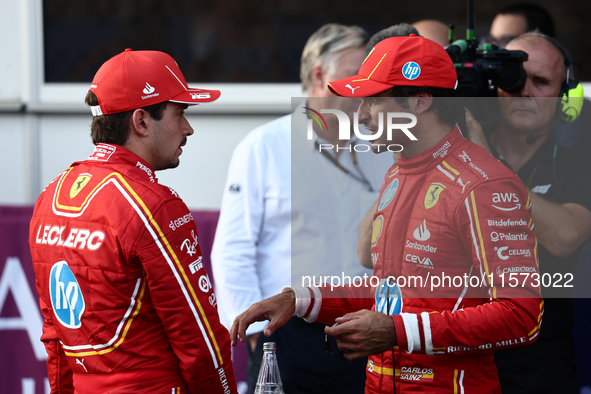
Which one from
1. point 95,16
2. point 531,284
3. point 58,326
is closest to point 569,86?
point 531,284

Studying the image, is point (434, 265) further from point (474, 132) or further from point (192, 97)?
point (192, 97)

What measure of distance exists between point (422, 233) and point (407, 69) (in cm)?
40

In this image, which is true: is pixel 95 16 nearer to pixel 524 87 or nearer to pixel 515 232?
pixel 524 87

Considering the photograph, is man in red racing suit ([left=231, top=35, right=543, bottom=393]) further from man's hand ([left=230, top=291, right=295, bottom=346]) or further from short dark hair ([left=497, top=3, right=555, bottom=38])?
short dark hair ([left=497, top=3, right=555, bottom=38])

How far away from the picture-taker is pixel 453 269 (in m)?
1.39

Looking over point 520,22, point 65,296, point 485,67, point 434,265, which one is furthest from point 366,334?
point 520,22

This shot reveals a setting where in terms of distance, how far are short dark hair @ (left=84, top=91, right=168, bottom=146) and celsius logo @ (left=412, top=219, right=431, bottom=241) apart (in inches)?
29.8

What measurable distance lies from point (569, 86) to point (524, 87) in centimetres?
16

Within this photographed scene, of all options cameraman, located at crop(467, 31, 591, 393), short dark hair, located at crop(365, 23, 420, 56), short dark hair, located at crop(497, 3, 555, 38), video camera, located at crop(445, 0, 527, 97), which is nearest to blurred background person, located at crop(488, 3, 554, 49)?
short dark hair, located at crop(497, 3, 555, 38)

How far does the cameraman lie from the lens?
1.99 metres

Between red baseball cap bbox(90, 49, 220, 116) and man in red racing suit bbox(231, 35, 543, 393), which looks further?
red baseball cap bbox(90, 49, 220, 116)

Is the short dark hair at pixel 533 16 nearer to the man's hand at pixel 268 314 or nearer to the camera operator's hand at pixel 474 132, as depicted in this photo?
the camera operator's hand at pixel 474 132

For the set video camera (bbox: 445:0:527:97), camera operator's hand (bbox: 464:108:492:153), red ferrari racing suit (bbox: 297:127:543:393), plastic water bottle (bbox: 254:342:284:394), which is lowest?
plastic water bottle (bbox: 254:342:284:394)

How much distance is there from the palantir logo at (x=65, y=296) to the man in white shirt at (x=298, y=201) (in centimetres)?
101
